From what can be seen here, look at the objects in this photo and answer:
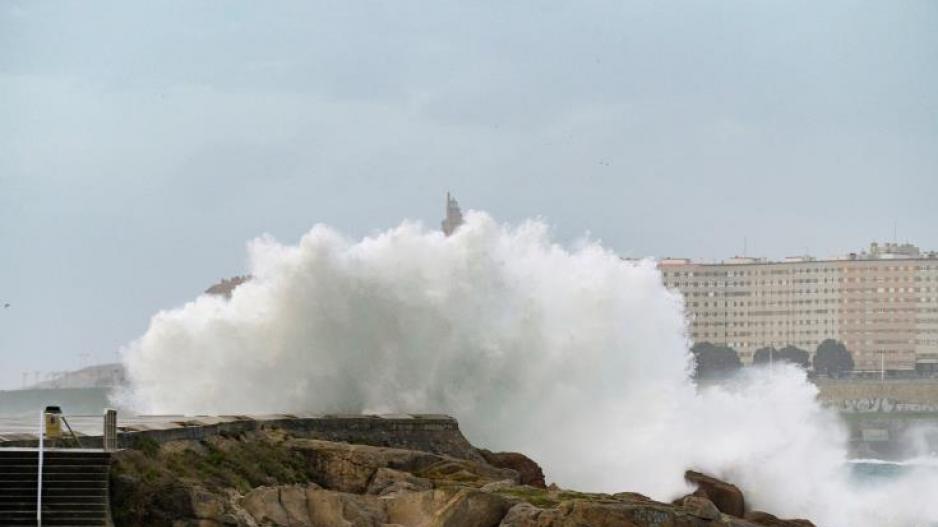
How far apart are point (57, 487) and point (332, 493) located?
384cm

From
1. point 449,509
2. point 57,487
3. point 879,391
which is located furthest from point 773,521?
point 879,391

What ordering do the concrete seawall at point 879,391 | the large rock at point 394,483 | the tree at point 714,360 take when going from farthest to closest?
the concrete seawall at point 879,391 < the tree at point 714,360 < the large rock at point 394,483

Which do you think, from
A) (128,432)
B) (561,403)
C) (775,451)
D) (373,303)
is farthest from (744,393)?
(128,432)

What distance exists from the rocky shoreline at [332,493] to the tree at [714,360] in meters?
130

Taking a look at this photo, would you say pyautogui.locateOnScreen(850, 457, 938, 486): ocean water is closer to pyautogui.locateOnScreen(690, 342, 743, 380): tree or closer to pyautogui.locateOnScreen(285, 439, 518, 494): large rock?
pyautogui.locateOnScreen(690, 342, 743, 380): tree

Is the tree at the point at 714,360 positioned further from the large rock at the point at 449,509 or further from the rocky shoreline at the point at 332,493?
the large rock at the point at 449,509

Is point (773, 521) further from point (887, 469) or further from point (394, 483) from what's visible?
point (887, 469)

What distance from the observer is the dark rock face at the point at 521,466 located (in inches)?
1278

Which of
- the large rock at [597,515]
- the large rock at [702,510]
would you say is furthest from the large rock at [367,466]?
the large rock at [597,515]

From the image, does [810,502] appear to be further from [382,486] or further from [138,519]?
[138,519]

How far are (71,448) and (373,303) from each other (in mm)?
16121

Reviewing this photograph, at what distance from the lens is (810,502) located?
44.9 meters

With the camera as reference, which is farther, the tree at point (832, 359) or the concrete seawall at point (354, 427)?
the tree at point (832, 359)

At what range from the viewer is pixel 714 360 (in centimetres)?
17075
